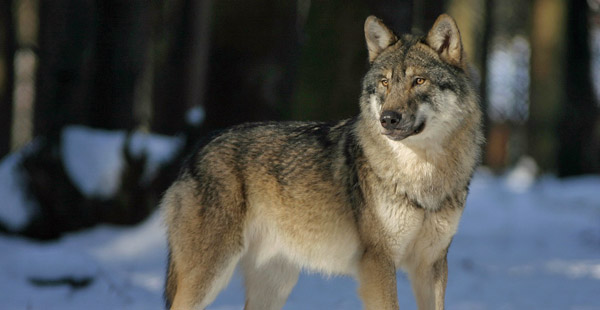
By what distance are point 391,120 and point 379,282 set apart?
950 millimetres

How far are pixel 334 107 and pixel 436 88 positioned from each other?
4.01 metres

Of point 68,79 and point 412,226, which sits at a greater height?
point 412,226

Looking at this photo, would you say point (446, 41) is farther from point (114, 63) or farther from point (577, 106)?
point (577, 106)

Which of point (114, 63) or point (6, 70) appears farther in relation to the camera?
point (6, 70)

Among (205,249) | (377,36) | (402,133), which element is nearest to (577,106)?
(377,36)

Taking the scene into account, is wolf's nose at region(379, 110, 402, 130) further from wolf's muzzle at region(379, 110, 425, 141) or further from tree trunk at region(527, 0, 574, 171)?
tree trunk at region(527, 0, 574, 171)

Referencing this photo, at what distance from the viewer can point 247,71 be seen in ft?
26.7

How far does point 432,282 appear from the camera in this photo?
4.43 m

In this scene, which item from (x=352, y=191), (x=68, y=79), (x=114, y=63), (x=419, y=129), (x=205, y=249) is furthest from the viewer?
(x=114, y=63)

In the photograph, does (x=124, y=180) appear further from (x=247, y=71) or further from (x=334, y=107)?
(x=334, y=107)

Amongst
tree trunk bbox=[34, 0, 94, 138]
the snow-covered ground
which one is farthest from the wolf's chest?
tree trunk bbox=[34, 0, 94, 138]

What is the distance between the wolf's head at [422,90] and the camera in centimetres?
418

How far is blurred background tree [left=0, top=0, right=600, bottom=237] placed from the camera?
815cm

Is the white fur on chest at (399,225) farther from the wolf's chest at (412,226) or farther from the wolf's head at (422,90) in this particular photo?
the wolf's head at (422,90)
